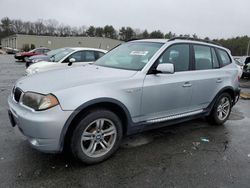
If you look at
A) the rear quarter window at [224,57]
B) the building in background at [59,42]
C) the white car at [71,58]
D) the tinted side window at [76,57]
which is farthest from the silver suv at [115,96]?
the building in background at [59,42]

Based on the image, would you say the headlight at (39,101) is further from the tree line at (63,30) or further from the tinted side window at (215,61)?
the tree line at (63,30)

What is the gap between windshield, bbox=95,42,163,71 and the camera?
385cm

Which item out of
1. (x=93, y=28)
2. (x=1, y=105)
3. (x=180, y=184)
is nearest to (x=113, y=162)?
(x=180, y=184)

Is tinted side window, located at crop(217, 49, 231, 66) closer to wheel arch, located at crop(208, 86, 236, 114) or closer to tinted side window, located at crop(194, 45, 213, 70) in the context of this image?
tinted side window, located at crop(194, 45, 213, 70)

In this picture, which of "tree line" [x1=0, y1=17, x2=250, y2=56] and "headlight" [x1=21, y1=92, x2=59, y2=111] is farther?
"tree line" [x1=0, y1=17, x2=250, y2=56]

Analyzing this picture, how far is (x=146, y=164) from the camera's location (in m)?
3.35

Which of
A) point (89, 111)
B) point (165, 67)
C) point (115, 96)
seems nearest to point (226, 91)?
point (165, 67)

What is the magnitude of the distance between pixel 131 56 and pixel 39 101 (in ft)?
5.98

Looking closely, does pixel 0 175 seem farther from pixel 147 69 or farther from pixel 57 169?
pixel 147 69

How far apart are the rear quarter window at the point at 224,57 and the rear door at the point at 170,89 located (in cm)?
114

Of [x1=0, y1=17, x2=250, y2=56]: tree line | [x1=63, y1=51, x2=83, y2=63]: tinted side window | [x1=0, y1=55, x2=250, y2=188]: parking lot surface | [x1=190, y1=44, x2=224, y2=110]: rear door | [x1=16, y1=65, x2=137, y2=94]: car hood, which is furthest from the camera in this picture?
[x1=0, y1=17, x2=250, y2=56]: tree line

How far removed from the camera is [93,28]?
81.8 m

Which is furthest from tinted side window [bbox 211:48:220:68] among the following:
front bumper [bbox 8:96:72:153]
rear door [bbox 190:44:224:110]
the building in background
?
the building in background

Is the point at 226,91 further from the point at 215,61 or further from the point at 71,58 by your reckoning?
the point at 71,58
